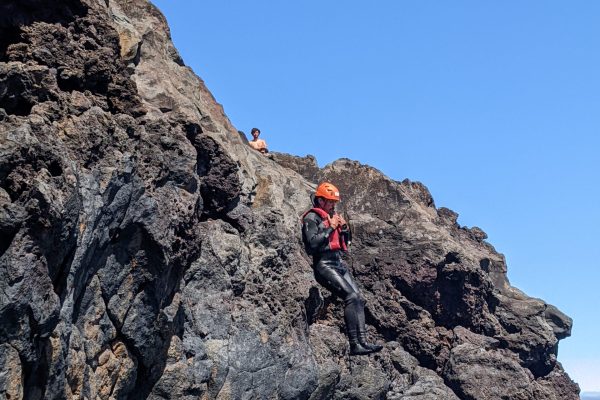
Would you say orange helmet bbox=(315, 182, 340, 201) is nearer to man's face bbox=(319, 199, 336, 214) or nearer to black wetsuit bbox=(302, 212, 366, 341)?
man's face bbox=(319, 199, 336, 214)

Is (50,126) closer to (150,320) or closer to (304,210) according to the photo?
(150,320)

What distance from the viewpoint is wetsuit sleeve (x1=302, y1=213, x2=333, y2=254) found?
18.9 m

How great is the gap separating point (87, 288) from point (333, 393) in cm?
711

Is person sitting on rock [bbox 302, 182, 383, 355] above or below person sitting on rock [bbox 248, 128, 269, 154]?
below

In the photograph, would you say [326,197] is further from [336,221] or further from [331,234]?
[331,234]

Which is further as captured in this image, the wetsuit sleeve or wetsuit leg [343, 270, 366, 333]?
wetsuit leg [343, 270, 366, 333]

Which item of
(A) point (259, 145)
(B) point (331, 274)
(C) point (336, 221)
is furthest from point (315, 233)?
(A) point (259, 145)

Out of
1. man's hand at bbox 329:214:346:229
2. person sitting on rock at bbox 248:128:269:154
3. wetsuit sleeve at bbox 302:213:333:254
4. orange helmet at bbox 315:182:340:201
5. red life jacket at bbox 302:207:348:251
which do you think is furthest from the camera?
person sitting on rock at bbox 248:128:269:154

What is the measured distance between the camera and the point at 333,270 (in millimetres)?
19250

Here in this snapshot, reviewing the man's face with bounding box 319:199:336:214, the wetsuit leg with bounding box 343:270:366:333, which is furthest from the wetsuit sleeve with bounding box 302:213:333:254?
the wetsuit leg with bounding box 343:270:366:333

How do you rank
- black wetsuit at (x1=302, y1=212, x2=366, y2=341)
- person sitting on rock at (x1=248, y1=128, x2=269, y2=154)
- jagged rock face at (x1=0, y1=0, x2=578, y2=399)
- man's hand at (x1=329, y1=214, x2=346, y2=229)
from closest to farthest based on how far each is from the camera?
jagged rock face at (x1=0, y1=0, x2=578, y2=399), black wetsuit at (x1=302, y1=212, x2=366, y2=341), man's hand at (x1=329, y1=214, x2=346, y2=229), person sitting on rock at (x1=248, y1=128, x2=269, y2=154)

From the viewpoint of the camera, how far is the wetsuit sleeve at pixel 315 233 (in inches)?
744

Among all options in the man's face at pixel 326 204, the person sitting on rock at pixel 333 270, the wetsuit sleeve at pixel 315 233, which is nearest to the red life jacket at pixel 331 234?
the person sitting on rock at pixel 333 270

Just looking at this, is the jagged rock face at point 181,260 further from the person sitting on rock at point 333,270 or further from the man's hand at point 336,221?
the man's hand at point 336,221
